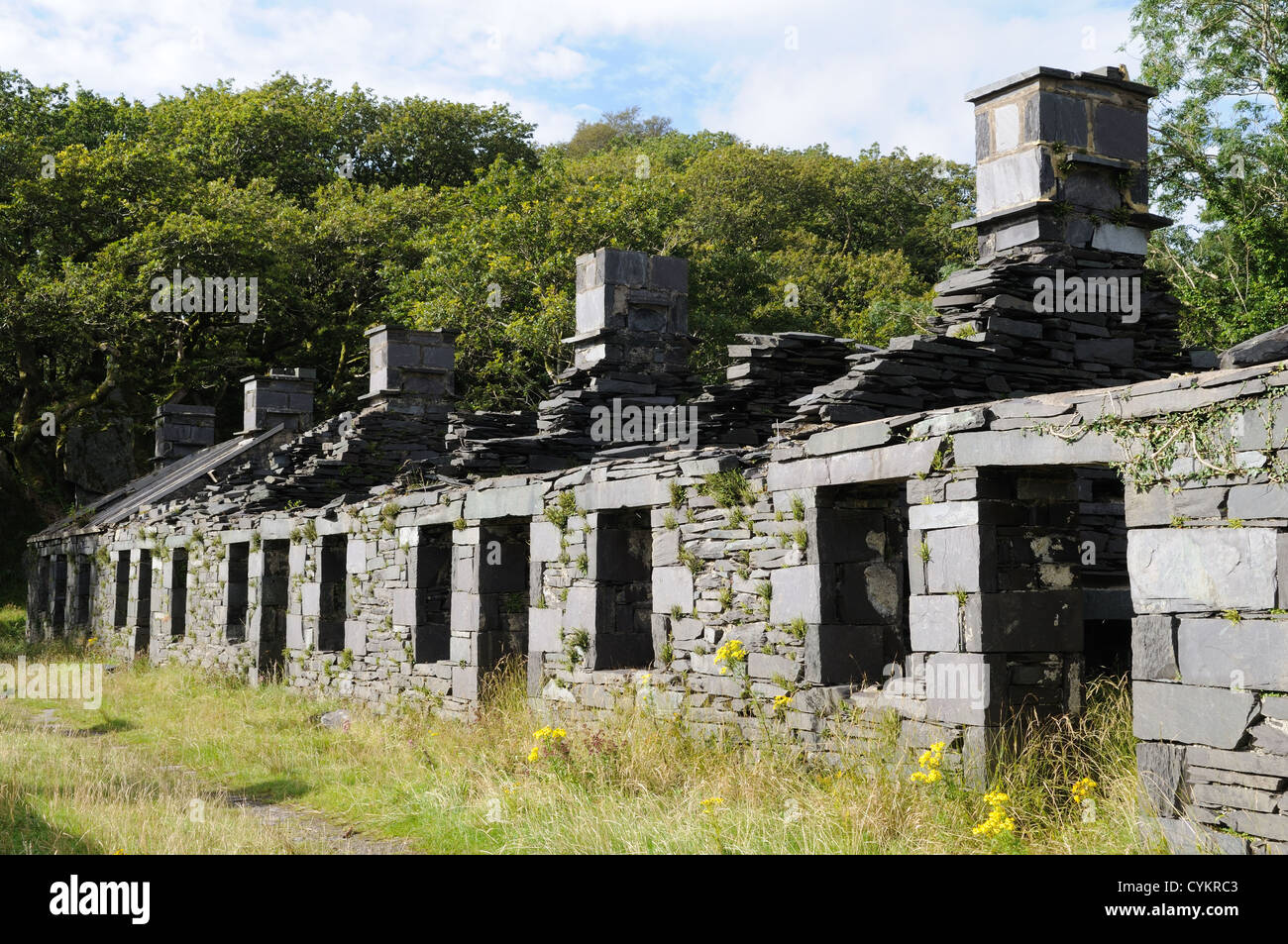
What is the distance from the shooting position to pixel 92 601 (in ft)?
82.8

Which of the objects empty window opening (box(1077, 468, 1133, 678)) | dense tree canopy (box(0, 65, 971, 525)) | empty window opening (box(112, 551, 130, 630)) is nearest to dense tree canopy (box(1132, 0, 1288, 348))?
dense tree canopy (box(0, 65, 971, 525))

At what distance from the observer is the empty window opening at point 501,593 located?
41.4 ft

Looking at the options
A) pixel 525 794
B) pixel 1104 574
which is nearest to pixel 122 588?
pixel 525 794

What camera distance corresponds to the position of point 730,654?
30.3ft

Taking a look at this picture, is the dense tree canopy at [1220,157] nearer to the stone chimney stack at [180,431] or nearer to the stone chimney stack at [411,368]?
the stone chimney stack at [411,368]

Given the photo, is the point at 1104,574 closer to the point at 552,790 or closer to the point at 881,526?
the point at 881,526

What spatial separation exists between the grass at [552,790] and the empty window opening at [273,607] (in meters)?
4.86

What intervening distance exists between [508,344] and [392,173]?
14110mm

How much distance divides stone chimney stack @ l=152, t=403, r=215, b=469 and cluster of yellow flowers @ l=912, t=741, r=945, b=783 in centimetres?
2515

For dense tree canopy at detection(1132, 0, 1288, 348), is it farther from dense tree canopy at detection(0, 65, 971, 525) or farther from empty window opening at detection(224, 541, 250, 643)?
empty window opening at detection(224, 541, 250, 643)

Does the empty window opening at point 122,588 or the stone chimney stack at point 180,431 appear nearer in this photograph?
the empty window opening at point 122,588

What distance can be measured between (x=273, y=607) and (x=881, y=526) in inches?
432

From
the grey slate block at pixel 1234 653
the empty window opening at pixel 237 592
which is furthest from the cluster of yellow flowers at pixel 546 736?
the empty window opening at pixel 237 592
